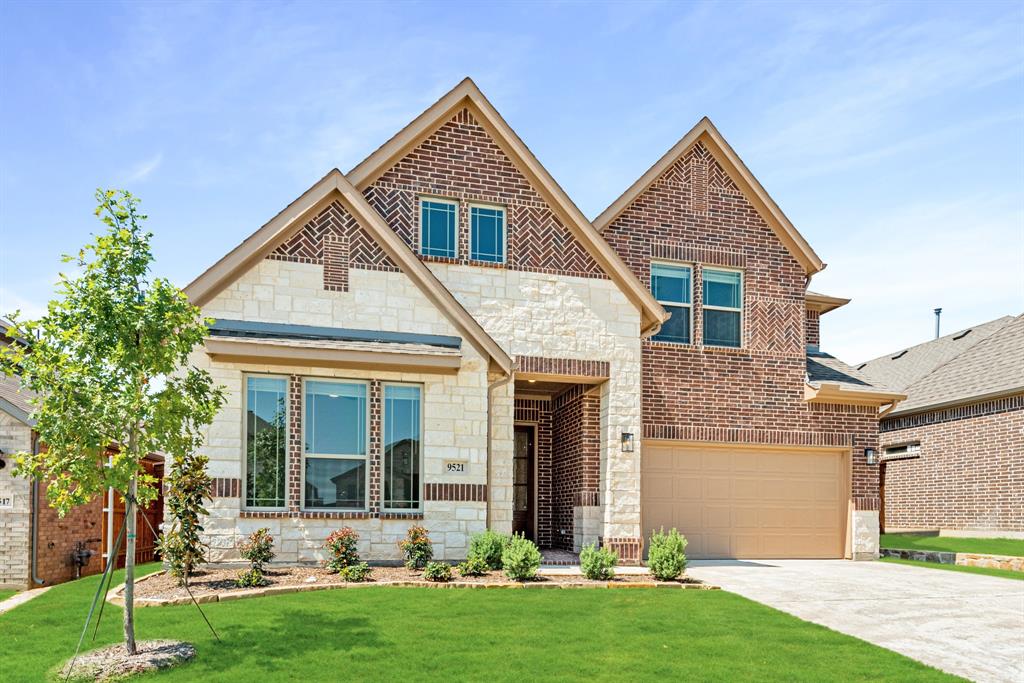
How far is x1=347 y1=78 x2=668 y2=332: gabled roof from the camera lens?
15.9 metres

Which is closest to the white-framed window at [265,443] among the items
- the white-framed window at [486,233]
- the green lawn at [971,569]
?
the white-framed window at [486,233]

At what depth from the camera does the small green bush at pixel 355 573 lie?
1215 cm

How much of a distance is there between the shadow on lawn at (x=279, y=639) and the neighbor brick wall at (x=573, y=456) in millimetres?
7164

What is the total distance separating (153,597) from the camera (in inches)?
430

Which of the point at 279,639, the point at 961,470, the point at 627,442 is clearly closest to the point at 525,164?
the point at 627,442

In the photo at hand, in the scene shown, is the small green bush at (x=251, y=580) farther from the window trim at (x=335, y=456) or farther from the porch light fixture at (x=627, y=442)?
the porch light fixture at (x=627, y=442)

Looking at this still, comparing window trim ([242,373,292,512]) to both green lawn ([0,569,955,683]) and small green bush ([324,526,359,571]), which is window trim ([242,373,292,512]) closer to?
small green bush ([324,526,359,571])

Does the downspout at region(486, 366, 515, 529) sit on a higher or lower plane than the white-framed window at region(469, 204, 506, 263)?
lower

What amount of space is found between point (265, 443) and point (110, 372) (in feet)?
16.3

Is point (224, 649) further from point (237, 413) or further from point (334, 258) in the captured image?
point (334, 258)

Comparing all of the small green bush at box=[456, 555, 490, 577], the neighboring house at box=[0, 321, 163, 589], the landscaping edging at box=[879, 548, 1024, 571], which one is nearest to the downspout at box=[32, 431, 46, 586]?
the neighboring house at box=[0, 321, 163, 589]

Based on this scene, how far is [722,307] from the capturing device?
1894 centimetres

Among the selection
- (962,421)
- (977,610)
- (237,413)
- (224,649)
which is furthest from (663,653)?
(962,421)

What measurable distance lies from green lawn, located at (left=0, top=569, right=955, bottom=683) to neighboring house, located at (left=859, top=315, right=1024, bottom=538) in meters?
12.7
